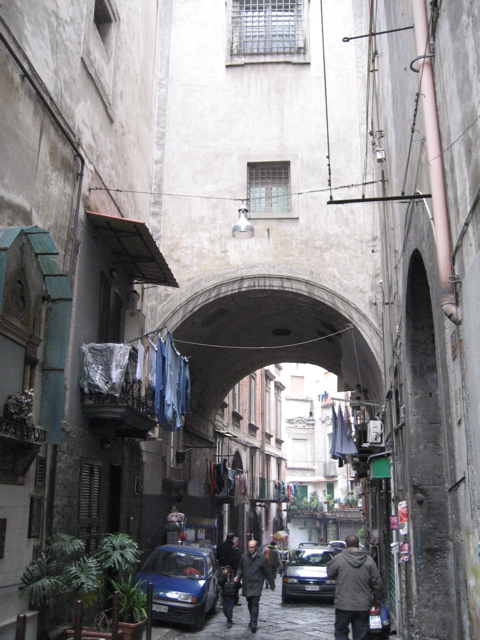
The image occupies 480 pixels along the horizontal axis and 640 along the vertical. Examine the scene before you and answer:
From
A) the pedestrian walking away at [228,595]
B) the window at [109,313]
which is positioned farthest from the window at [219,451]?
the window at [109,313]

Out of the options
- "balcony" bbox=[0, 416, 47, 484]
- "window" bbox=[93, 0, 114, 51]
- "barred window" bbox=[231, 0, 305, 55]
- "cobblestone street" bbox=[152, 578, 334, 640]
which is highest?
"barred window" bbox=[231, 0, 305, 55]

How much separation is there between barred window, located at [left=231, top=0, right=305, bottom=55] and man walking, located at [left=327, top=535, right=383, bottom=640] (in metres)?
13.2

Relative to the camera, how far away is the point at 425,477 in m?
8.76

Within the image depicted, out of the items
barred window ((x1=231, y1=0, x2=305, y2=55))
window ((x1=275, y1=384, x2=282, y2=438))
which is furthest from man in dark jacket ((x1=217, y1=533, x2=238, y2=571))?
window ((x1=275, y1=384, x2=282, y2=438))

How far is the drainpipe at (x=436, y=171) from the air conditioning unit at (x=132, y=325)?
807cm

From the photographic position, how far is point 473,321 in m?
4.67

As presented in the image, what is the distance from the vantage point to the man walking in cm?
745

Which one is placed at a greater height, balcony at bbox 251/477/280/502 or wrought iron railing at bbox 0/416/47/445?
wrought iron railing at bbox 0/416/47/445

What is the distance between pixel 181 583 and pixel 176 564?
601 millimetres

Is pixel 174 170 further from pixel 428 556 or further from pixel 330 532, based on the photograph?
pixel 330 532

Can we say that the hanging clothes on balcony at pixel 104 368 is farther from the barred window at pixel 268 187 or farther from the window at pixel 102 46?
the barred window at pixel 268 187

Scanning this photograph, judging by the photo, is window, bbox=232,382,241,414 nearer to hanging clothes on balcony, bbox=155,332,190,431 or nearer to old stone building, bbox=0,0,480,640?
old stone building, bbox=0,0,480,640

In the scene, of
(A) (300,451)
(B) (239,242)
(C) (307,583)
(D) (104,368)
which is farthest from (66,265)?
(A) (300,451)

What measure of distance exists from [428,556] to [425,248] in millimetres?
4152
